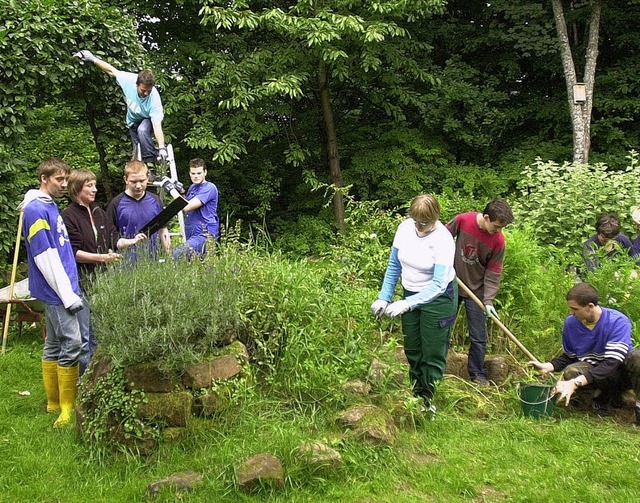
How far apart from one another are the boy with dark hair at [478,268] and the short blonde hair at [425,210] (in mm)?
833

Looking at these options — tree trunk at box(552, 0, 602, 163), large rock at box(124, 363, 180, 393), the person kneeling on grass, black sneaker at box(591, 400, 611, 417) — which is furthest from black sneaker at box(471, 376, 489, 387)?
tree trunk at box(552, 0, 602, 163)

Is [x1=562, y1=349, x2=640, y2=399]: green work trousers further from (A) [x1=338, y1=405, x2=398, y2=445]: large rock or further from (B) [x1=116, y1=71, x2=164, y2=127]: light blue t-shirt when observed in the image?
(B) [x1=116, y1=71, x2=164, y2=127]: light blue t-shirt

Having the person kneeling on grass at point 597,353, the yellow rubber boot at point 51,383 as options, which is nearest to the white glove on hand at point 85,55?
the yellow rubber boot at point 51,383

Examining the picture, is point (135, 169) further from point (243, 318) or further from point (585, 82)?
point (585, 82)

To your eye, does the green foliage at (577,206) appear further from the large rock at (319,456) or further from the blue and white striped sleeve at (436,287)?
the large rock at (319,456)

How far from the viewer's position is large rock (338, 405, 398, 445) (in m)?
3.53

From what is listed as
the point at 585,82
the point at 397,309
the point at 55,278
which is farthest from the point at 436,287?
the point at 585,82

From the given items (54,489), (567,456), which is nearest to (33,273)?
(54,489)

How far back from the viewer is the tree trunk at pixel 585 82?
9.95m

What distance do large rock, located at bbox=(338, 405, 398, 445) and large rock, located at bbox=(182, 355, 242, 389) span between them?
0.76 meters

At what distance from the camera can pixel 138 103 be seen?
5.73 metres

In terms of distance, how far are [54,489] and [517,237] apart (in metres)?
4.34

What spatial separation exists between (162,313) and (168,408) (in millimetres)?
560

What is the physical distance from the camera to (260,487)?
10.3 feet
